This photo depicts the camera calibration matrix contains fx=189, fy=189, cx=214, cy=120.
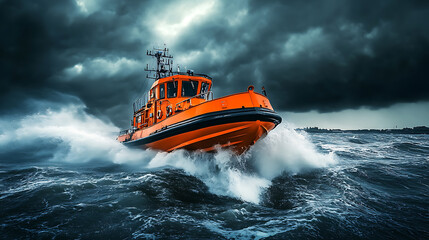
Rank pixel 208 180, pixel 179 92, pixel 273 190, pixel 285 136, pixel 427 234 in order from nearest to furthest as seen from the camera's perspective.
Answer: pixel 427 234, pixel 273 190, pixel 208 180, pixel 179 92, pixel 285 136

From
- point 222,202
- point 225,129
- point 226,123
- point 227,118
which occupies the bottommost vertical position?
point 222,202

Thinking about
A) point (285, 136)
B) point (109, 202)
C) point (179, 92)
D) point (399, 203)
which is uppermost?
point (179, 92)

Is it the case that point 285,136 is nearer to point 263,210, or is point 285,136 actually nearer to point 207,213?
point 263,210

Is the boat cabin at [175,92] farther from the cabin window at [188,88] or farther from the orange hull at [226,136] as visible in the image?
the orange hull at [226,136]

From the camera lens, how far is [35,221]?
122 inches

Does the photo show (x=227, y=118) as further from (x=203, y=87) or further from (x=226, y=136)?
(x=203, y=87)

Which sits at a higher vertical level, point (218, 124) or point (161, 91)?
point (161, 91)

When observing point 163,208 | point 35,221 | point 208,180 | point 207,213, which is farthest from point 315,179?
point 35,221

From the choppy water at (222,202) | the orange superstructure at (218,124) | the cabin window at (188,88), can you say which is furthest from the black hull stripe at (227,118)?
the cabin window at (188,88)

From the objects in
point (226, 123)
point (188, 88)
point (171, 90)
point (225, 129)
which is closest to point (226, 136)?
point (225, 129)

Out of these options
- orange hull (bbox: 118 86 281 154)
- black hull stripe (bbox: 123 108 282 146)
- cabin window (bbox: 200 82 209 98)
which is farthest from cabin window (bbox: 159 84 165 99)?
black hull stripe (bbox: 123 108 282 146)

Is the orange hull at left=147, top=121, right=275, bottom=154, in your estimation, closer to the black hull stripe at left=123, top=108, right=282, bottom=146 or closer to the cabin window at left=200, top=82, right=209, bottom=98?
the black hull stripe at left=123, top=108, right=282, bottom=146

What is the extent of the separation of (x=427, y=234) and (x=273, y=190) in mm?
2864

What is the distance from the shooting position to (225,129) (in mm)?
5812
